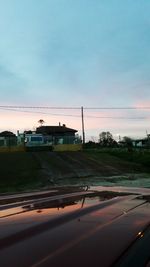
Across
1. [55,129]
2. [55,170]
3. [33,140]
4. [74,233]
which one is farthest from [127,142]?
[74,233]

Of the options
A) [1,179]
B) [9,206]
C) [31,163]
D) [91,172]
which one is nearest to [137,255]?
[9,206]

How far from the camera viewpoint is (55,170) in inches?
1494

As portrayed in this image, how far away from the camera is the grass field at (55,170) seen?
102 ft

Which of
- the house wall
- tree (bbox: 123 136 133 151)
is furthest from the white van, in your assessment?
tree (bbox: 123 136 133 151)

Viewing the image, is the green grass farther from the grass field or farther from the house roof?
the house roof

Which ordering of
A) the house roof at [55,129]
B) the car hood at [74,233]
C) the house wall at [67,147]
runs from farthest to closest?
the house roof at [55,129]
the house wall at [67,147]
the car hood at [74,233]

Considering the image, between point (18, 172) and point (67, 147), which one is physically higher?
point (67, 147)

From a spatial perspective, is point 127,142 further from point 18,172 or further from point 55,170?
point 18,172

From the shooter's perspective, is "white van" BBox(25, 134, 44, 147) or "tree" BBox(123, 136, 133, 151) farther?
"tree" BBox(123, 136, 133, 151)

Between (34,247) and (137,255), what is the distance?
18.7 inches

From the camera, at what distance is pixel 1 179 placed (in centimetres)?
3181

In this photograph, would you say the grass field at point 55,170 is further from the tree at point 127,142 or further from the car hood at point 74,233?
the tree at point 127,142

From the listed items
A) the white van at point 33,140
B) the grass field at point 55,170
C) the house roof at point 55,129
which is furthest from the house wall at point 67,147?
the house roof at point 55,129

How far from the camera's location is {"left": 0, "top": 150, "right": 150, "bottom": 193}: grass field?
102ft
